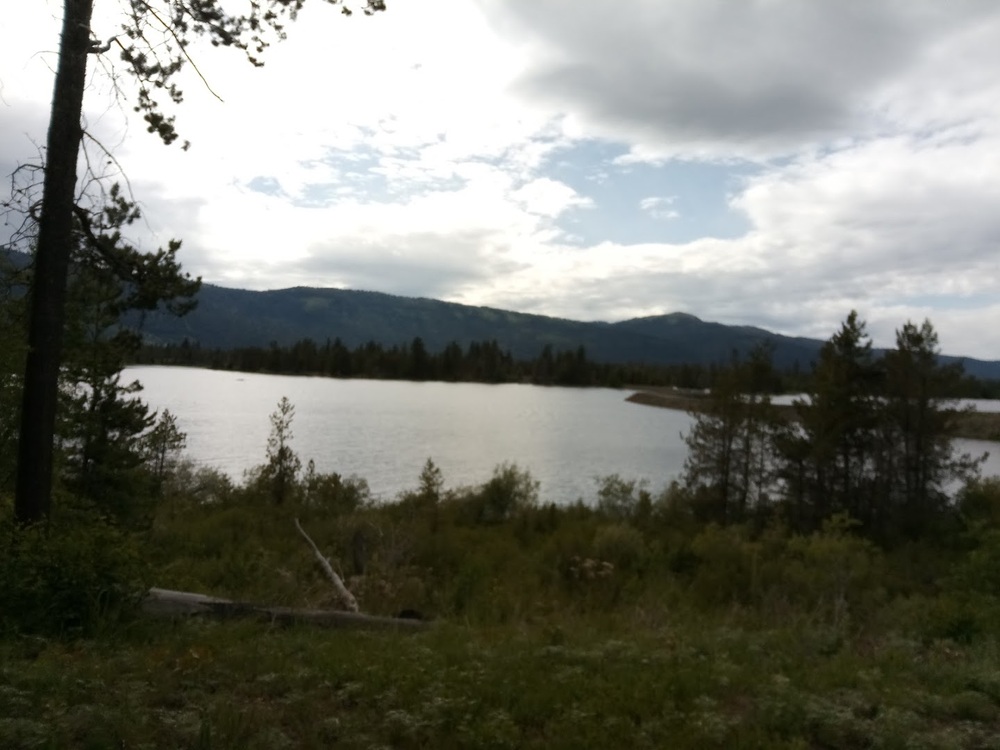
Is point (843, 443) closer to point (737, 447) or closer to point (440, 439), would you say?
point (737, 447)

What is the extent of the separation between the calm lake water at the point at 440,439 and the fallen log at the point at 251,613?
790 inches

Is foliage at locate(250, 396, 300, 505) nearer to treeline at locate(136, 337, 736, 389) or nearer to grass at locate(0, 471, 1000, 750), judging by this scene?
grass at locate(0, 471, 1000, 750)

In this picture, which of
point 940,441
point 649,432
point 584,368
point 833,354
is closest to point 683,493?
point 833,354

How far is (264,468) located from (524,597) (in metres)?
15.2

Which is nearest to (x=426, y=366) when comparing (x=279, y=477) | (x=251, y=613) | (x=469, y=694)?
(x=279, y=477)

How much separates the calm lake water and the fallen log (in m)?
20.1

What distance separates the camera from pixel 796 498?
27.3m

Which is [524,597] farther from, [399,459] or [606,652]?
[399,459]

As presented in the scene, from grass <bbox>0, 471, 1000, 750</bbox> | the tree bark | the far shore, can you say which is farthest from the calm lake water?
the tree bark

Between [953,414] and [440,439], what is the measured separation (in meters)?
26.9

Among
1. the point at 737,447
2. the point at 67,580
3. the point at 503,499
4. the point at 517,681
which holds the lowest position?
the point at 503,499

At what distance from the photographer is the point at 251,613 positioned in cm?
755

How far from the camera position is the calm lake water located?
3381 centimetres

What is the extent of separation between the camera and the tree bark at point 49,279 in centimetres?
759
